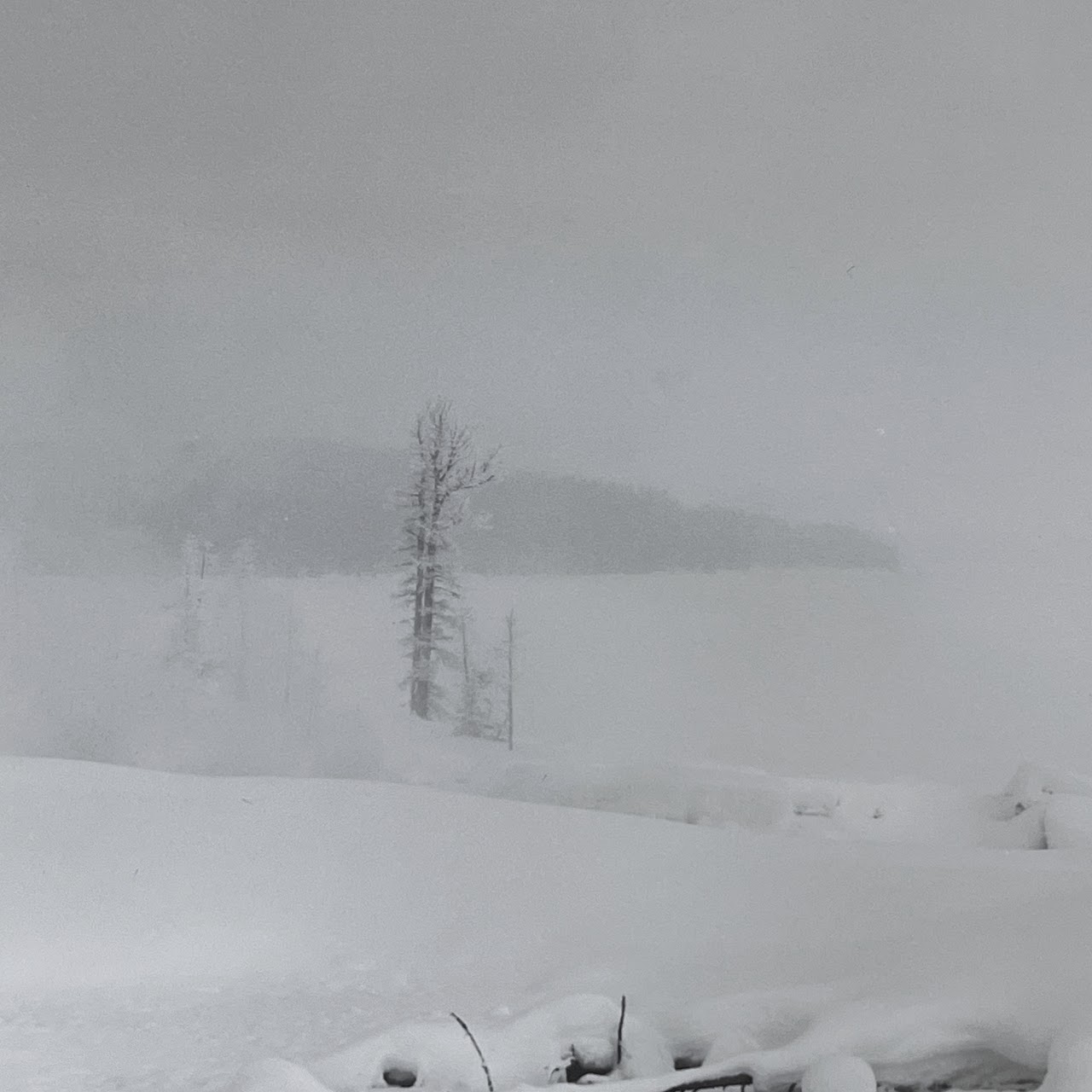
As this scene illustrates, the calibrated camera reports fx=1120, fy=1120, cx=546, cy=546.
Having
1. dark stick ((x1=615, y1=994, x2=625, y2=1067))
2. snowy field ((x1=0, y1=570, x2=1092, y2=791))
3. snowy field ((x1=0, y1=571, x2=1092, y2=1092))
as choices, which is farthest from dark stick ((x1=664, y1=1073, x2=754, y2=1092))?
snowy field ((x1=0, y1=570, x2=1092, y2=791))

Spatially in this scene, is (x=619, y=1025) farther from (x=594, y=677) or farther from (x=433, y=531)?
(x=433, y=531)

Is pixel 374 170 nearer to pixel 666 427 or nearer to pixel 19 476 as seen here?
pixel 666 427

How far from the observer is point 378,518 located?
3.18m

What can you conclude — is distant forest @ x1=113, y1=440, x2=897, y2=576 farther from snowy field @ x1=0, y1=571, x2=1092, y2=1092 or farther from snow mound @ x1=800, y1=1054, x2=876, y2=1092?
snow mound @ x1=800, y1=1054, x2=876, y2=1092

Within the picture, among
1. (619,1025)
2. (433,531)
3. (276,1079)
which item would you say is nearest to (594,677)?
(433,531)

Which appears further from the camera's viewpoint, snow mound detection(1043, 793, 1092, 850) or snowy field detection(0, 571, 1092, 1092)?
snow mound detection(1043, 793, 1092, 850)

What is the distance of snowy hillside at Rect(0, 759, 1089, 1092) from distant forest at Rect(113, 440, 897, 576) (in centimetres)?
66

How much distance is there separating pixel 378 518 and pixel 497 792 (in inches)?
33.1

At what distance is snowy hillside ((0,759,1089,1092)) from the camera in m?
2.40

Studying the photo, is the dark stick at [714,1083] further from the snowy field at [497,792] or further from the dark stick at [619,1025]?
the snowy field at [497,792]

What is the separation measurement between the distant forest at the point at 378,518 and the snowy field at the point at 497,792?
8 cm

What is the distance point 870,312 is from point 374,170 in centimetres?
145

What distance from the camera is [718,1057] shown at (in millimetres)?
1833

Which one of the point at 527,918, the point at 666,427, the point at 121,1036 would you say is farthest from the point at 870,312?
the point at 121,1036
